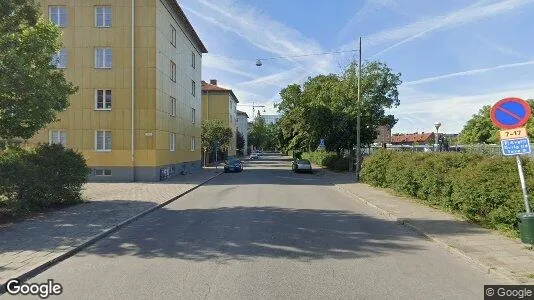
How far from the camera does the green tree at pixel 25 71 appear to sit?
1195 centimetres

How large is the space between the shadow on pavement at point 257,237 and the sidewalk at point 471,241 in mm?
559

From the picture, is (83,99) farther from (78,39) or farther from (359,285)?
(359,285)

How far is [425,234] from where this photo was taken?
35.0 feet

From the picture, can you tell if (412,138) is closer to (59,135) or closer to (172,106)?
(172,106)

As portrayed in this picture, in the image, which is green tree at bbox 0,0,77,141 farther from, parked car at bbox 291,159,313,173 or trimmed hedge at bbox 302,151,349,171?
trimmed hedge at bbox 302,151,349,171

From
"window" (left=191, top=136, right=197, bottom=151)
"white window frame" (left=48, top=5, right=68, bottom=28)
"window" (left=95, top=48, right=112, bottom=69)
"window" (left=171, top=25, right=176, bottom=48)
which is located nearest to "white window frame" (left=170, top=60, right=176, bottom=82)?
"window" (left=171, top=25, right=176, bottom=48)

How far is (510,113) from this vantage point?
933 cm

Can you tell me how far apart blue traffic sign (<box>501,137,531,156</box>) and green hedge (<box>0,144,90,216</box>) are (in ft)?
37.9

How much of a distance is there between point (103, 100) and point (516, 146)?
25319 millimetres

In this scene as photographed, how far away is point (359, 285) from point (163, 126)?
86.2ft

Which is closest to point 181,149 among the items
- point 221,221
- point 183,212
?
point 183,212

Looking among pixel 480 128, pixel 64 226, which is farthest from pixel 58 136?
pixel 480 128

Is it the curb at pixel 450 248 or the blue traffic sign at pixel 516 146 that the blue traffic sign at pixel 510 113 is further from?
the curb at pixel 450 248

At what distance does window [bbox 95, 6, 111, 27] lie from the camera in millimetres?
29578
